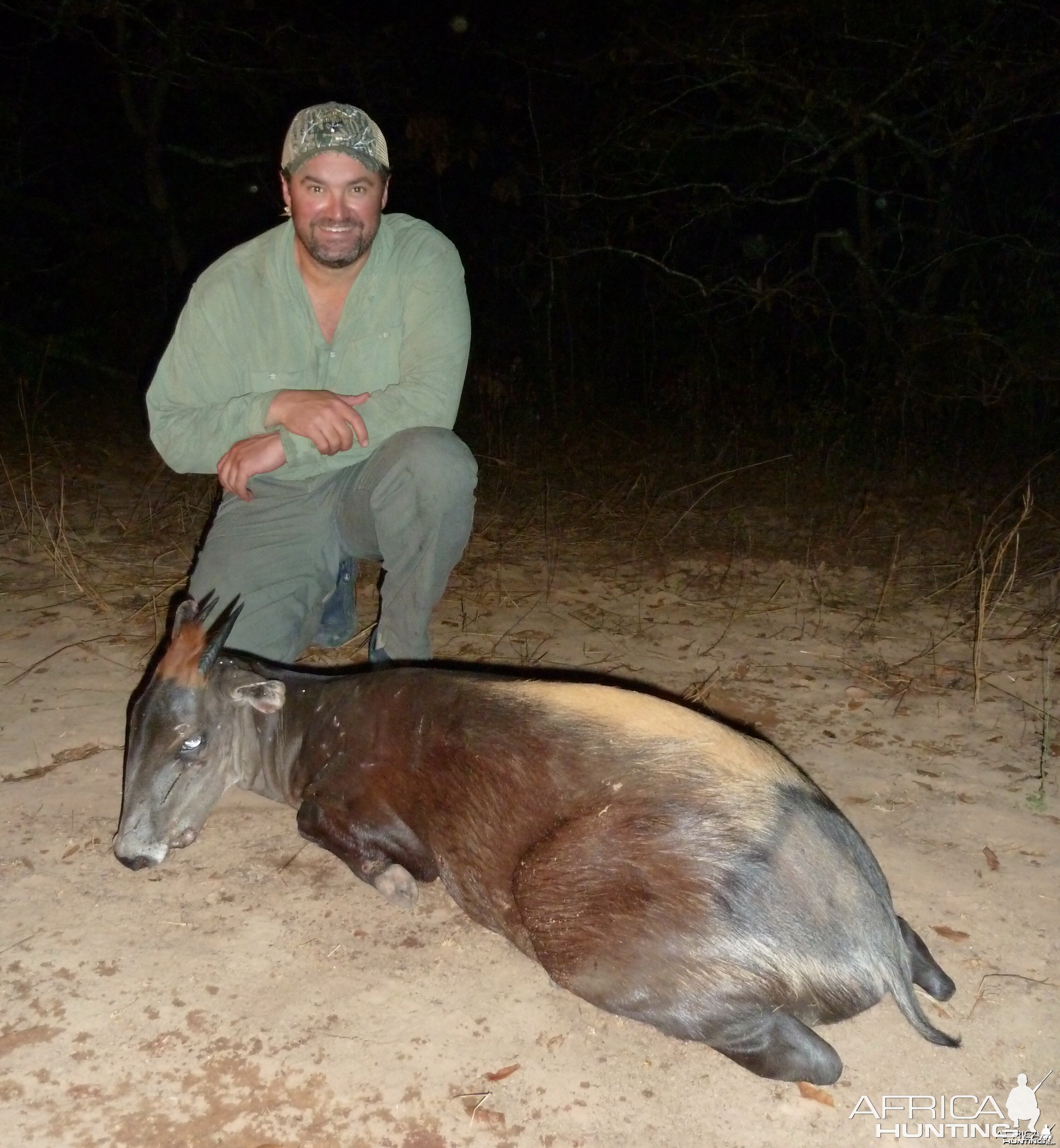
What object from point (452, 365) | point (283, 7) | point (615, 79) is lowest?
point (452, 365)

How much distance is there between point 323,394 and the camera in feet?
11.7

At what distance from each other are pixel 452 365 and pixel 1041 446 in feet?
21.8

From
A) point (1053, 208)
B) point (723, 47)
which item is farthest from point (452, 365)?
point (1053, 208)

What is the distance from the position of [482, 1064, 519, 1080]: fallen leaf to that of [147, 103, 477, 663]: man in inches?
66.1

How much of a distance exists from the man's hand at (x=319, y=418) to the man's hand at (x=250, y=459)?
0.24 ft

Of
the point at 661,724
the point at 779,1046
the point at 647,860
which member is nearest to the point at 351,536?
the point at 661,724

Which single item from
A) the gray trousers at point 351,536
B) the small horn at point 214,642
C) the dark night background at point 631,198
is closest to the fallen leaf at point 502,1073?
the small horn at point 214,642

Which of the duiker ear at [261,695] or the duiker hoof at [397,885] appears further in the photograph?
the duiker ear at [261,695]

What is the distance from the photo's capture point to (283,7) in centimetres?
962

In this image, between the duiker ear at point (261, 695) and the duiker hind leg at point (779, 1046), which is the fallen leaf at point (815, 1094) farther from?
the duiker ear at point (261, 695)

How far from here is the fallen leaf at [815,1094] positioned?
2270 mm

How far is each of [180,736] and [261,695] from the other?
0.24m

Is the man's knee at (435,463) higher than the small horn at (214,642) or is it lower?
higher

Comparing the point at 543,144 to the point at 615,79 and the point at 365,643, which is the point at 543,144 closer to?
the point at 615,79
